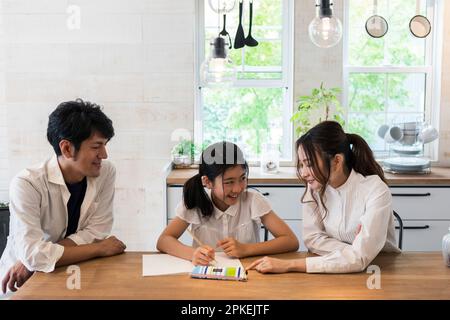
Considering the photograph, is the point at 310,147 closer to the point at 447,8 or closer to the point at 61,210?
the point at 61,210

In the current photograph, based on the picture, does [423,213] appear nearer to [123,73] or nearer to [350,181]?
[350,181]

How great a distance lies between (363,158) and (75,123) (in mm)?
1140

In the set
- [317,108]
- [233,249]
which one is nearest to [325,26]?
[233,249]

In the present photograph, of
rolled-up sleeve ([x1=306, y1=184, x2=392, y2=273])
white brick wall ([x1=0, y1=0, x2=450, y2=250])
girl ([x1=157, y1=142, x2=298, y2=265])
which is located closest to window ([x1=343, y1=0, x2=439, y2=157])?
white brick wall ([x1=0, y1=0, x2=450, y2=250])

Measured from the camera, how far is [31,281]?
185 cm

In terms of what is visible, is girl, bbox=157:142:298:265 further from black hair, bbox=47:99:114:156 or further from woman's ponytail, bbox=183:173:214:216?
black hair, bbox=47:99:114:156

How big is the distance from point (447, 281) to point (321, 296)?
0.46m

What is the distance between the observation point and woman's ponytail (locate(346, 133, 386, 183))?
226 centimetres

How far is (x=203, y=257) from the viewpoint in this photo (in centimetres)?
202

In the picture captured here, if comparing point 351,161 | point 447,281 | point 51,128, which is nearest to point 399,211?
point 351,161

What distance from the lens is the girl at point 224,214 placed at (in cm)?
216

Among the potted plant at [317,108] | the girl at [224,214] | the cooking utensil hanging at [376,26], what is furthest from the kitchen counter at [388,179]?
the girl at [224,214]

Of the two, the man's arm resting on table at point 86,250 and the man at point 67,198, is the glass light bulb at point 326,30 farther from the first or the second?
the man's arm resting on table at point 86,250

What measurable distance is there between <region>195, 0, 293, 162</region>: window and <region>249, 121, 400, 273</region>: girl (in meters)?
1.90
